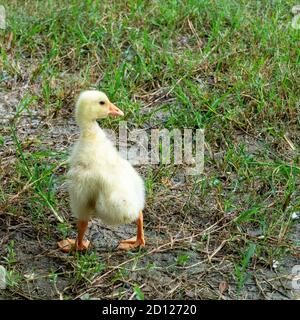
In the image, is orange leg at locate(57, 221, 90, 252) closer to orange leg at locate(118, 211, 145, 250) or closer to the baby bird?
the baby bird

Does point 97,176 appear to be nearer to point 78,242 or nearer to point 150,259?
point 78,242

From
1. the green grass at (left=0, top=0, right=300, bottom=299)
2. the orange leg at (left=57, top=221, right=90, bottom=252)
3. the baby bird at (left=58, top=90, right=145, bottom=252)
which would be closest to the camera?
the baby bird at (left=58, top=90, right=145, bottom=252)

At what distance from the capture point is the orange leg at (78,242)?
2924 millimetres

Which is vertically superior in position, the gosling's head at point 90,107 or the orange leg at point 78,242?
the gosling's head at point 90,107

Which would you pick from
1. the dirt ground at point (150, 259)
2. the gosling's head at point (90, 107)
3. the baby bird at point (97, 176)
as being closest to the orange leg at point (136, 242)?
the dirt ground at point (150, 259)

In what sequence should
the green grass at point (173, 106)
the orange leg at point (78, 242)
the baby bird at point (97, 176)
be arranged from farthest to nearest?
the green grass at point (173, 106) → the orange leg at point (78, 242) → the baby bird at point (97, 176)

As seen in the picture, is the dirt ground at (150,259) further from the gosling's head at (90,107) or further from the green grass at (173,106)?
the gosling's head at (90,107)

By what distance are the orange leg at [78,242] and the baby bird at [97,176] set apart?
0.04 metres

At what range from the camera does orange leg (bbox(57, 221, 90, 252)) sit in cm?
Result: 292

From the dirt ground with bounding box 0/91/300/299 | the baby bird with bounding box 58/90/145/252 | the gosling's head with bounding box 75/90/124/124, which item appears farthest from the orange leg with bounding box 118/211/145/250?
the gosling's head with bounding box 75/90/124/124

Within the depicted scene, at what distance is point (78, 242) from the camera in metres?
2.97

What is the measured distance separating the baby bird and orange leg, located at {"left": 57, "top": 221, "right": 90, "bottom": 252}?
0.04 m

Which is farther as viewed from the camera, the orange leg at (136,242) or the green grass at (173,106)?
the green grass at (173,106)

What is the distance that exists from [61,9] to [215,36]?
1.17 metres
